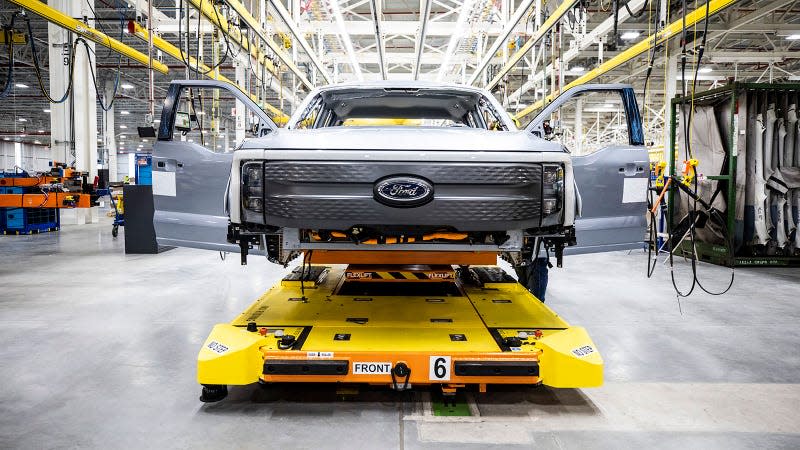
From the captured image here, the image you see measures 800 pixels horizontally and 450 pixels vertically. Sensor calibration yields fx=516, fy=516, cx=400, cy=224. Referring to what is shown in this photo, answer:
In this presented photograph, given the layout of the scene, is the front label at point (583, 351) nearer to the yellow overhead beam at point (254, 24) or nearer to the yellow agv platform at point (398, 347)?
the yellow agv platform at point (398, 347)

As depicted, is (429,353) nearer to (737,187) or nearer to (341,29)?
(737,187)

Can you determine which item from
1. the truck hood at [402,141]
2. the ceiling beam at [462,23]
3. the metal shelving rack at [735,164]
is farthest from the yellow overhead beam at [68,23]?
the metal shelving rack at [735,164]

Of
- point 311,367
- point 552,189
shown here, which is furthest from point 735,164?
point 311,367

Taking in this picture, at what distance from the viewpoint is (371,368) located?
2.34m

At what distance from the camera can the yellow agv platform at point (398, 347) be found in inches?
92.1

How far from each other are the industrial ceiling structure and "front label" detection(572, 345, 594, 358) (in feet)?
9.10

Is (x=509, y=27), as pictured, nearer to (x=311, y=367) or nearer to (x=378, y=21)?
(x=378, y=21)

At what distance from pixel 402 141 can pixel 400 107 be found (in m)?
1.86

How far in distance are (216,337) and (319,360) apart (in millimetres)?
567

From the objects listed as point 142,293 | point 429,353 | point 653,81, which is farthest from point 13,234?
point 653,81

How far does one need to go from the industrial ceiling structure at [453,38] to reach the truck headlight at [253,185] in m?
3.44

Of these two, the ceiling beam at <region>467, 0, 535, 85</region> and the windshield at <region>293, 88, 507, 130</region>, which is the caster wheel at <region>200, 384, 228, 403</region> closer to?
the windshield at <region>293, 88, 507, 130</region>

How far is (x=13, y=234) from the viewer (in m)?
10.7

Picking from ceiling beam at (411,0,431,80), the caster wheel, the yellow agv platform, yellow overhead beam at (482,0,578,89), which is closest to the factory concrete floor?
the caster wheel
